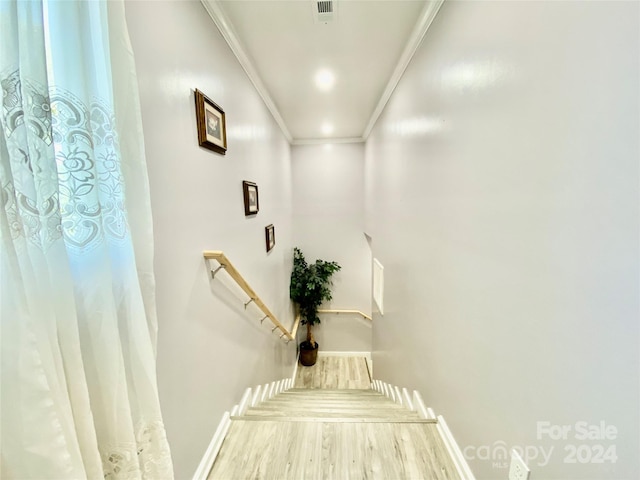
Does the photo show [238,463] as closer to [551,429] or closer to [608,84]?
[551,429]

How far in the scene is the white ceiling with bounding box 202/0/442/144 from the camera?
150 centimetres

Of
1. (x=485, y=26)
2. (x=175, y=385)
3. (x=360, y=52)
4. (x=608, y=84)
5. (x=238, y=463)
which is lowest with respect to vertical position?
(x=238, y=463)

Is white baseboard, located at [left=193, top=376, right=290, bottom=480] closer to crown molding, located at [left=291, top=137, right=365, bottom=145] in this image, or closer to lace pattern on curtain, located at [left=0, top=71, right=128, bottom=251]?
lace pattern on curtain, located at [left=0, top=71, right=128, bottom=251]

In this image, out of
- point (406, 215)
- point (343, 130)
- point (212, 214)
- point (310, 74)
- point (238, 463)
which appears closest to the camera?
point (238, 463)

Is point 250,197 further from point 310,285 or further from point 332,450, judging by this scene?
point 310,285

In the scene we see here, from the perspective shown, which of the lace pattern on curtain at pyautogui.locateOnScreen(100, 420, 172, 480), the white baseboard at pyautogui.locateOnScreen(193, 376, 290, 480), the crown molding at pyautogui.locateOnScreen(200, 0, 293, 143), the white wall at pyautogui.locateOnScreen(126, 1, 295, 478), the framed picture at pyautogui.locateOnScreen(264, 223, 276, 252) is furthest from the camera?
the framed picture at pyautogui.locateOnScreen(264, 223, 276, 252)

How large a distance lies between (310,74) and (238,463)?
115 inches

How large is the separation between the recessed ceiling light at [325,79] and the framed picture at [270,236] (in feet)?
5.13

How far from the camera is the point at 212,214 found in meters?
1.46

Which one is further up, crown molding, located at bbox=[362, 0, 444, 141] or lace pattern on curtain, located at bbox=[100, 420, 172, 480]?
crown molding, located at bbox=[362, 0, 444, 141]

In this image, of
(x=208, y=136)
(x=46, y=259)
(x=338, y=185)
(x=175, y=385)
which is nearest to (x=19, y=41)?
(x=46, y=259)

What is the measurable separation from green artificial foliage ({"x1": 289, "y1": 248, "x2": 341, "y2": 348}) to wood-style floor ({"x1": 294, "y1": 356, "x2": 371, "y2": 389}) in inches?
17.3

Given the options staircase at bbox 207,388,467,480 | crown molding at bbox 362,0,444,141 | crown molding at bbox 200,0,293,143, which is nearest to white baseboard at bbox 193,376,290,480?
staircase at bbox 207,388,467,480

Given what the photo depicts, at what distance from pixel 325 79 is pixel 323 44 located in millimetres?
538
